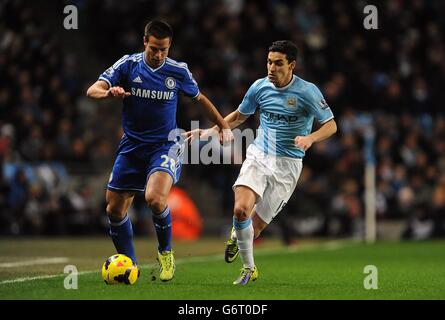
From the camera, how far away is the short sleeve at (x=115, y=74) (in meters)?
9.71

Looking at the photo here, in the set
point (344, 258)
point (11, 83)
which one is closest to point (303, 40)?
point (11, 83)

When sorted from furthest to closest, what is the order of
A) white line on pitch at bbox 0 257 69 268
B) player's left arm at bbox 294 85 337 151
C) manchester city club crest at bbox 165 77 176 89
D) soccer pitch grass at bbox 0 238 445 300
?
white line on pitch at bbox 0 257 69 268 → player's left arm at bbox 294 85 337 151 → manchester city club crest at bbox 165 77 176 89 → soccer pitch grass at bbox 0 238 445 300

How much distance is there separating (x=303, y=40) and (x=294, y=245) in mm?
7295

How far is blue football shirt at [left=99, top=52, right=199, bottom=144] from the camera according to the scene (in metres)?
9.88

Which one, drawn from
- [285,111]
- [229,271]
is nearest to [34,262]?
[229,271]

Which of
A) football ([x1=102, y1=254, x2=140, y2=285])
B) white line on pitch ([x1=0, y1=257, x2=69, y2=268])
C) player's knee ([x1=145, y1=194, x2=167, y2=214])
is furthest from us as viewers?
white line on pitch ([x1=0, y1=257, x2=69, y2=268])

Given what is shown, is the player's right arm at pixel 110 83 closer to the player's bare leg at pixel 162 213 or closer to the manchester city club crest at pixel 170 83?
the manchester city club crest at pixel 170 83

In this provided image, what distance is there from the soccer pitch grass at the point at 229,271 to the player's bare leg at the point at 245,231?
0.52 feet

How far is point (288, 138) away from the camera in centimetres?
1048

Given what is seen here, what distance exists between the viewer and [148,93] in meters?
9.88

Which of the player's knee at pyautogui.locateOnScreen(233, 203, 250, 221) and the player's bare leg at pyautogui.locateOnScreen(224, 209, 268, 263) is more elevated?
the player's knee at pyautogui.locateOnScreen(233, 203, 250, 221)

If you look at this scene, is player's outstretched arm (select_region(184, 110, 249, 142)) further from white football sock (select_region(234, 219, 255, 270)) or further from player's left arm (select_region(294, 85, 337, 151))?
white football sock (select_region(234, 219, 255, 270))

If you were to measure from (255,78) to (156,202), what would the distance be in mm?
13736

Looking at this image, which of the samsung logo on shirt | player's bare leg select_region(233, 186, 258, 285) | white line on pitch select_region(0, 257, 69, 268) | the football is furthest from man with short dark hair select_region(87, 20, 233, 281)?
white line on pitch select_region(0, 257, 69, 268)
